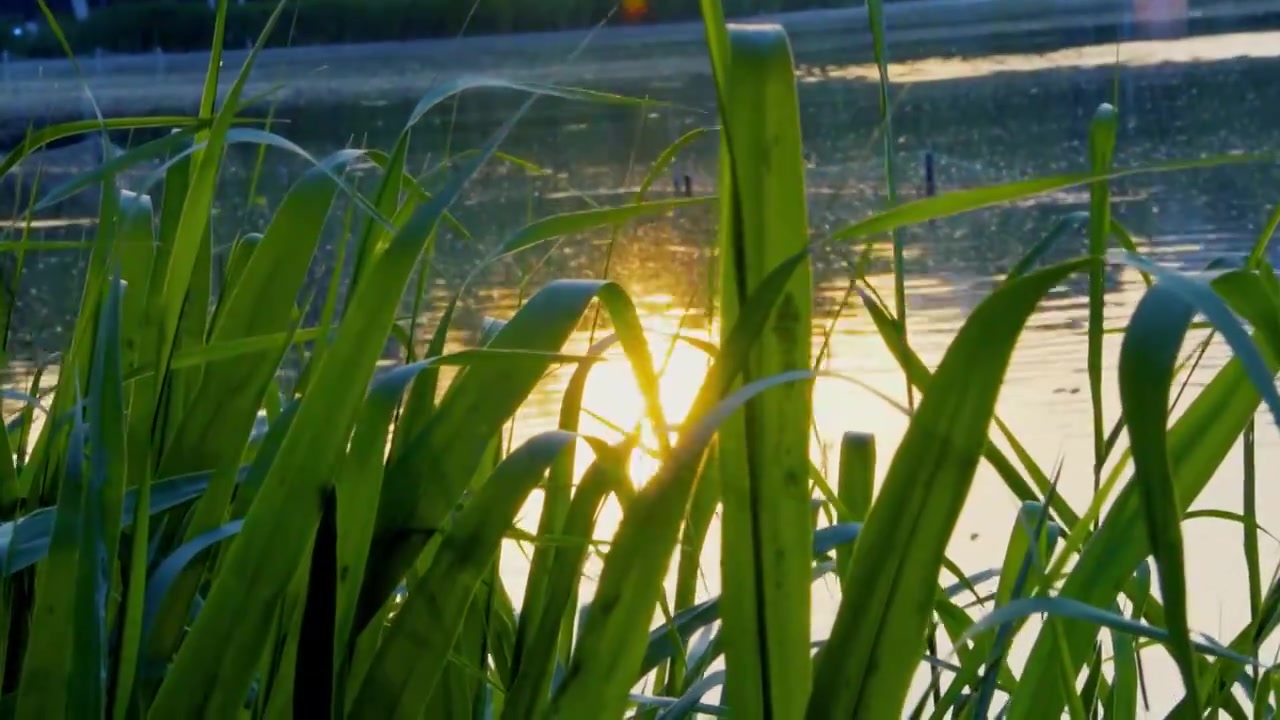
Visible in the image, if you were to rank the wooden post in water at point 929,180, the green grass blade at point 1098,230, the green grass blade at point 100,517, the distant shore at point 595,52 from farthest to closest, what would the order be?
the distant shore at point 595,52 → the wooden post in water at point 929,180 → the green grass blade at point 1098,230 → the green grass blade at point 100,517

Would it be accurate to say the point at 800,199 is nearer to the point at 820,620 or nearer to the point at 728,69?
the point at 728,69

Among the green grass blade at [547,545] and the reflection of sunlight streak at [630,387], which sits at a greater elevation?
the green grass blade at [547,545]

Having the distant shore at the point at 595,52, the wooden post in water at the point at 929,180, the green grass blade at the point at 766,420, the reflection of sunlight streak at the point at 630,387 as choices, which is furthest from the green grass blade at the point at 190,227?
the distant shore at the point at 595,52

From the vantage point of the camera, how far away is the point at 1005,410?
254cm

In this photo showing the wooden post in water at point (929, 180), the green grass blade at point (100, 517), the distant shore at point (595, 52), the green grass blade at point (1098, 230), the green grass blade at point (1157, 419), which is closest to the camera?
the green grass blade at point (1157, 419)

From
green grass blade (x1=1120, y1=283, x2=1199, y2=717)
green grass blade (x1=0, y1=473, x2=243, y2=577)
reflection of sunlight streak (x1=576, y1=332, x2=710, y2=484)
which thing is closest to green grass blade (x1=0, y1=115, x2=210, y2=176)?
green grass blade (x1=0, y1=473, x2=243, y2=577)

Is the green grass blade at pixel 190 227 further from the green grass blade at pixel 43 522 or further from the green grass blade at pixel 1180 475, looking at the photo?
the green grass blade at pixel 1180 475

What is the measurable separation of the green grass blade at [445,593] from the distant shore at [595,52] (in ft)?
34.8

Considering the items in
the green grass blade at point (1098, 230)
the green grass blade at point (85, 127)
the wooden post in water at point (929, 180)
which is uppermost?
the green grass blade at point (85, 127)

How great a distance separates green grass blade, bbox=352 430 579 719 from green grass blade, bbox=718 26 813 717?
0.24ft

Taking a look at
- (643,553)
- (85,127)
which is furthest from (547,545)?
(85,127)

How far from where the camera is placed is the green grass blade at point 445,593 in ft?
1.57

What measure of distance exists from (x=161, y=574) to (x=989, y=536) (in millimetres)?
1371

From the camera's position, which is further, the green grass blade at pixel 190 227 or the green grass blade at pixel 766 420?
the green grass blade at pixel 190 227
